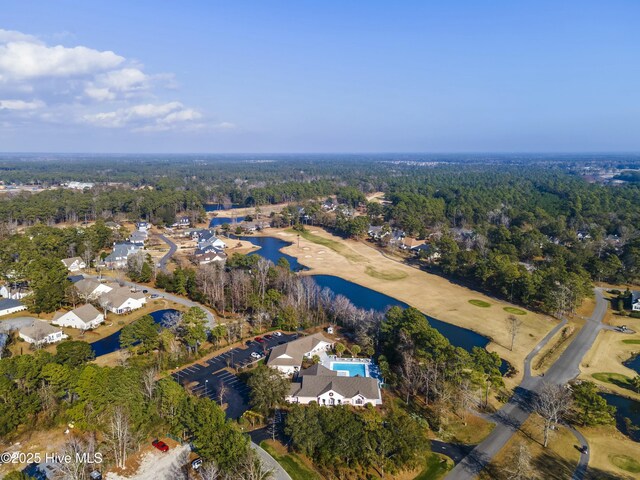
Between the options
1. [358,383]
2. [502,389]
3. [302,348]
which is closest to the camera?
[358,383]

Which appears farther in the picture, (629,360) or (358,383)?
(629,360)

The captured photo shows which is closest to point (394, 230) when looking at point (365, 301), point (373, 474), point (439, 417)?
point (365, 301)

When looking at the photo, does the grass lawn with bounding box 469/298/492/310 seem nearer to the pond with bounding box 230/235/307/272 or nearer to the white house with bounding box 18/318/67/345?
the pond with bounding box 230/235/307/272

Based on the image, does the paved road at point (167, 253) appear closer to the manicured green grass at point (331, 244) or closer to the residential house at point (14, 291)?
the residential house at point (14, 291)

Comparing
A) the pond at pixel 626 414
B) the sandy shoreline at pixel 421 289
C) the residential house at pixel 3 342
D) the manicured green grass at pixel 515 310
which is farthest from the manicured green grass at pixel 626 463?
the residential house at pixel 3 342

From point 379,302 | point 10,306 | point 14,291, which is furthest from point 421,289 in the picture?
point 14,291

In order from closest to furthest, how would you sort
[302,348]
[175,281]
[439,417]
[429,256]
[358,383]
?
1. [439,417]
2. [358,383]
3. [302,348]
4. [175,281]
5. [429,256]

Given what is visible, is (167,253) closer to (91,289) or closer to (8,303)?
(91,289)

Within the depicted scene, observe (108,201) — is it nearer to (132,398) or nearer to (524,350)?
(132,398)
